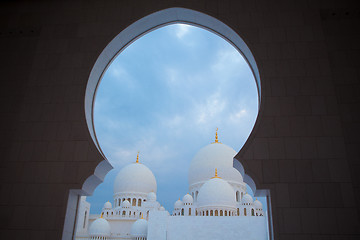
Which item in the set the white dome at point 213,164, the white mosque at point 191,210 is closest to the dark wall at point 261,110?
the white mosque at point 191,210

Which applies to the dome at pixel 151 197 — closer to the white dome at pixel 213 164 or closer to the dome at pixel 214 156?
the white dome at pixel 213 164

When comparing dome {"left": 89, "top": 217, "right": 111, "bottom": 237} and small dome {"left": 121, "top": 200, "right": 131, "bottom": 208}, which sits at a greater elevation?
small dome {"left": 121, "top": 200, "right": 131, "bottom": 208}

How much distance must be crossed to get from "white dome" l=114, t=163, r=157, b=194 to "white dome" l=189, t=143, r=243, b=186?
3968 mm

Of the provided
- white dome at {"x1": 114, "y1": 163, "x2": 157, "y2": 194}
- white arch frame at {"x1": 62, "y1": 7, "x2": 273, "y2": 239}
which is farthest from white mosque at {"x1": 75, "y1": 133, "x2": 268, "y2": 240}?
white arch frame at {"x1": 62, "y1": 7, "x2": 273, "y2": 239}

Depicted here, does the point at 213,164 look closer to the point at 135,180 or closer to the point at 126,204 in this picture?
the point at 135,180

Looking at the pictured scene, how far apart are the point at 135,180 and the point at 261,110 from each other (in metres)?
20.8

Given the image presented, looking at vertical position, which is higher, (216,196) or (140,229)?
(216,196)

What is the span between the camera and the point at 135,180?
23000 millimetres

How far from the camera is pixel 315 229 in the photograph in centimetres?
275

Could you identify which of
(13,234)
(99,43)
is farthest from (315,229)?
(99,43)

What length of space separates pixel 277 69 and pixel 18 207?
327 cm

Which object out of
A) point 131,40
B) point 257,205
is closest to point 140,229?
point 257,205

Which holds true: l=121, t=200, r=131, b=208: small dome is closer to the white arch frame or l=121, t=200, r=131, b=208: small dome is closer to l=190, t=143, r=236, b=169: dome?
l=190, t=143, r=236, b=169: dome

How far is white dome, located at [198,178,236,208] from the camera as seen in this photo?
1633 cm
